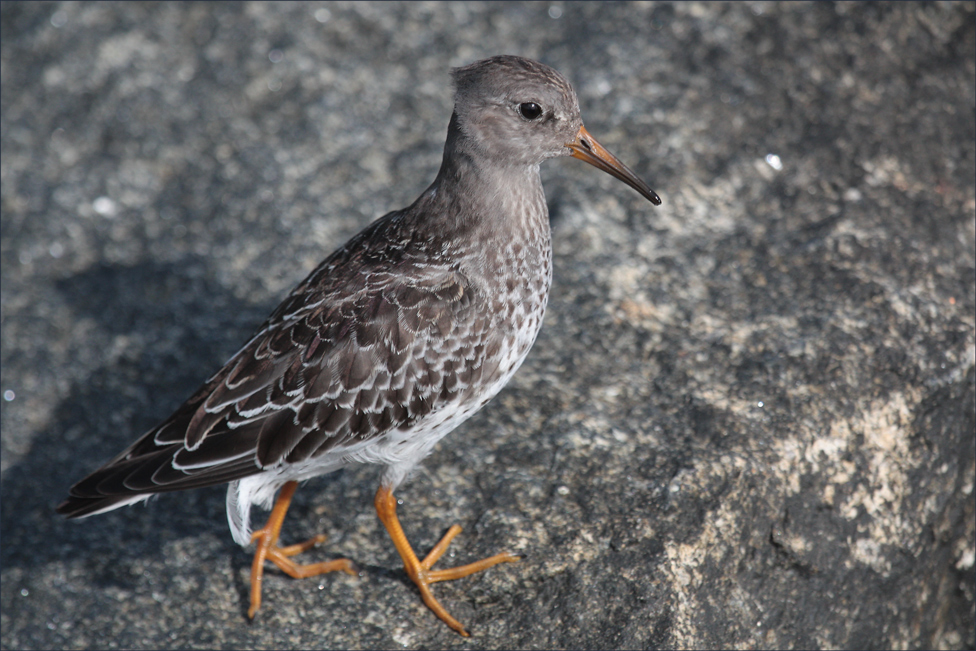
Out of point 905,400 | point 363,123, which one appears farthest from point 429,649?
point 363,123

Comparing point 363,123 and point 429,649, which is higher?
point 363,123

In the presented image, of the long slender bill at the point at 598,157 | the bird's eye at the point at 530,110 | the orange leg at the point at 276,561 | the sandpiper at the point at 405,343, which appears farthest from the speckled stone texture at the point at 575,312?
the bird's eye at the point at 530,110

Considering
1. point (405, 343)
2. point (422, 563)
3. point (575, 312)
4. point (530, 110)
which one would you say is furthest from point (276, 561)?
point (530, 110)

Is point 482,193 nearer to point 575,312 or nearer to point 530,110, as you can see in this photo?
point 530,110

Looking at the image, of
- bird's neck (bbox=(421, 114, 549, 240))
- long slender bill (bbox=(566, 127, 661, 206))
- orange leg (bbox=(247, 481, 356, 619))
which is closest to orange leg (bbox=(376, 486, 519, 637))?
orange leg (bbox=(247, 481, 356, 619))

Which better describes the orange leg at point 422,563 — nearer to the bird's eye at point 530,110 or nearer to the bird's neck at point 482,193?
the bird's neck at point 482,193

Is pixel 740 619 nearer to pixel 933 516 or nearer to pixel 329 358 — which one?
pixel 933 516
